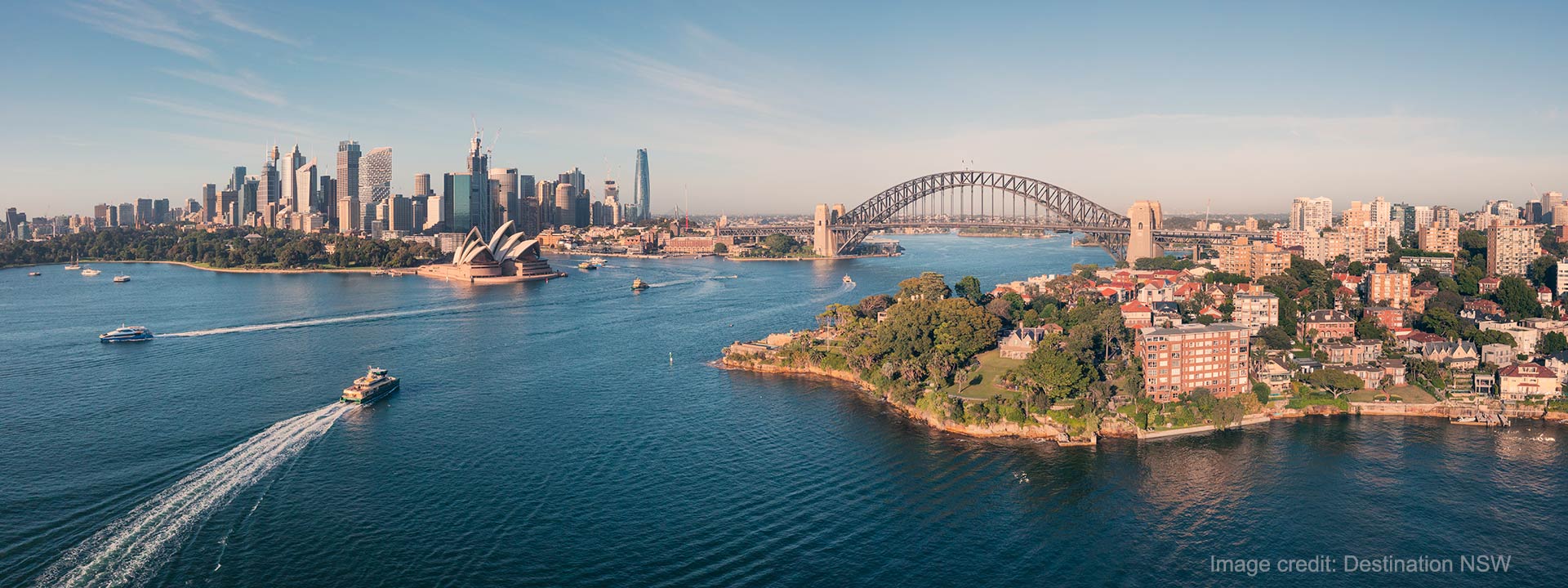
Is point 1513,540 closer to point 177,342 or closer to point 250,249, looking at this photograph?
point 177,342

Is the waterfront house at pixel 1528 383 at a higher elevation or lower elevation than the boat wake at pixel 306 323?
lower

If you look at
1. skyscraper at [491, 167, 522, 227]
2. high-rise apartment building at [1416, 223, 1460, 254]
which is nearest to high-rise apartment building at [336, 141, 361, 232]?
skyscraper at [491, 167, 522, 227]

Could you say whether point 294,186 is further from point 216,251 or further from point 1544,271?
point 1544,271

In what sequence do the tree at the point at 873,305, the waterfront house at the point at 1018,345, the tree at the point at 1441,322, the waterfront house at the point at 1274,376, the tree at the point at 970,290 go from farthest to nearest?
the tree at the point at 970,290
the tree at the point at 873,305
the tree at the point at 1441,322
the waterfront house at the point at 1018,345
the waterfront house at the point at 1274,376

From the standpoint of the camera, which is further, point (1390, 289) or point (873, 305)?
point (1390, 289)

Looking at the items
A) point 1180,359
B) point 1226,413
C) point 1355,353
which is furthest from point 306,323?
point 1355,353

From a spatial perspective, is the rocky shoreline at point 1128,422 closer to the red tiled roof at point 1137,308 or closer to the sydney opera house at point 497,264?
the red tiled roof at point 1137,308

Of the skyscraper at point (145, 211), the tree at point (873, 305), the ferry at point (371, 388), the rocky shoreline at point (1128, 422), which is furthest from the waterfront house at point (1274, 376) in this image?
the skyscraper at point (145, 211)
